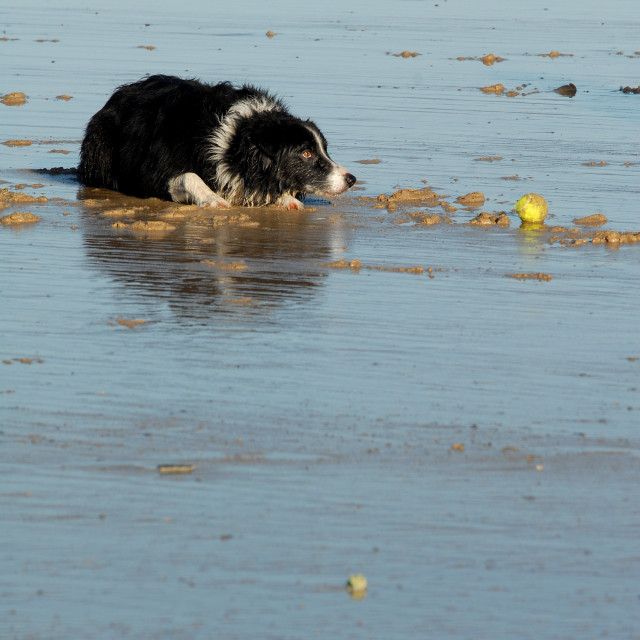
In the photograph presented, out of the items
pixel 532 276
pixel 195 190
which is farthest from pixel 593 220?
pixel 195 190

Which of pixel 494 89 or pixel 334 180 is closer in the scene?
pixel 334 180

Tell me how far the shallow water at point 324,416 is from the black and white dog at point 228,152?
0.25 meters

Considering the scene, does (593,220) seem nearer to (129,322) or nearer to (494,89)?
(129,322)

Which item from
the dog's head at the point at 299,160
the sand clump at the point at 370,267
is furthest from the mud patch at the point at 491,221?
the sand clump at the point at 370,267

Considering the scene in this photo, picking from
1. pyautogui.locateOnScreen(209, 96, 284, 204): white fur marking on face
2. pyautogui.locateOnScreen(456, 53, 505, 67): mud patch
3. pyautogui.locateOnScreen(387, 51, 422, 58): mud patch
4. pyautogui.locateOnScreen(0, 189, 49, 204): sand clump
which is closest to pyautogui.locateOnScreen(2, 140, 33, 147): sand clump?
pyautogui.locateOnScreen(0, 189, 49, 204): sand clump

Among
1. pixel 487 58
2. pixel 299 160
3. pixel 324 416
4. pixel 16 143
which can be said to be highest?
pixel 487 58

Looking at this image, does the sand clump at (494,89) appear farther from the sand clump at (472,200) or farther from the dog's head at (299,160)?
the dog's head at (299,160)

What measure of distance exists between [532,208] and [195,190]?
2.55m

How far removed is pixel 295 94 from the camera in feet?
46.3

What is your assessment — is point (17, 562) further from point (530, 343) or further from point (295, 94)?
point (295, 94)

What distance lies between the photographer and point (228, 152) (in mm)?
9148

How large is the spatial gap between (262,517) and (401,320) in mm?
2413

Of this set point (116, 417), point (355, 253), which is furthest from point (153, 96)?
point (116, 417)

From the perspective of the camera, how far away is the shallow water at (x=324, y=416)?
3.34 metres
